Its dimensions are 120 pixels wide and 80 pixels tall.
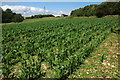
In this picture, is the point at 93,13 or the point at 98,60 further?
the point at 93,13

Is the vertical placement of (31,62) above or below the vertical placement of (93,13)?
below

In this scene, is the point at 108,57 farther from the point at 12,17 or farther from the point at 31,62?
the point at 12,17

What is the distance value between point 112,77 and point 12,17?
202 feet

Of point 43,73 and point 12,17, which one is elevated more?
point 12,17

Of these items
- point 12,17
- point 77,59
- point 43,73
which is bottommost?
point 43,73

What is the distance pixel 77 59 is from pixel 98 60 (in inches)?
54.9

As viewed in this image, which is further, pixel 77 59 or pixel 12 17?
pixel 12 17

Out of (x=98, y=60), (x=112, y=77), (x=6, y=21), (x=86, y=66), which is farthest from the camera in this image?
(x=6, y=21)

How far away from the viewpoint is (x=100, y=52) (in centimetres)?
848

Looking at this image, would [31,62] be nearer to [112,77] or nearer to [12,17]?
[112,77]

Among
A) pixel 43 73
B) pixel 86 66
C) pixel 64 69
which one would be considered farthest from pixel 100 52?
pixel 43 73

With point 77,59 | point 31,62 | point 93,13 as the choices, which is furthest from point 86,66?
point 93,13

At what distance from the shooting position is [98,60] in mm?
7250

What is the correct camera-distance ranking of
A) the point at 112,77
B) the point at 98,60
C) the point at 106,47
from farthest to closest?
1. the point at 106,47
2. the point at 98,60
3. the point at 112,77
